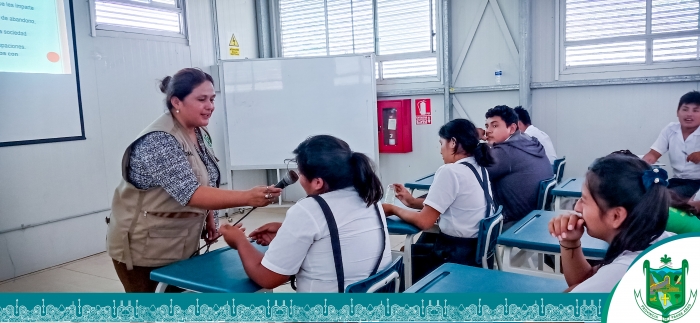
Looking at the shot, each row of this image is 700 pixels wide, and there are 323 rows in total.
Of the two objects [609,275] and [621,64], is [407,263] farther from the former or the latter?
[621,64]

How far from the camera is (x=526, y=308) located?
1.15m

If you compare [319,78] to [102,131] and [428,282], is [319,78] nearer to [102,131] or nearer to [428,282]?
[102,131]

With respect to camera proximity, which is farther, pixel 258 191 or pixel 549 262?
pixel 549 262

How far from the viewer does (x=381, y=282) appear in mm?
1491

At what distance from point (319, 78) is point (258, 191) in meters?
3.70

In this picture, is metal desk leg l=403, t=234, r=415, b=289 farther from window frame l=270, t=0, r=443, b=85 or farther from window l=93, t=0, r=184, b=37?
window l=93, t=0, r=184, b=37

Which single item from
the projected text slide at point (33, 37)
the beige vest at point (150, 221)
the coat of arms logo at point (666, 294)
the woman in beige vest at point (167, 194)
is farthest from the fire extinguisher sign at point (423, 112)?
the coat of arms logo at point (666, 294)

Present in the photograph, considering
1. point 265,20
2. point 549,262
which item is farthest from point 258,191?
point 265,20

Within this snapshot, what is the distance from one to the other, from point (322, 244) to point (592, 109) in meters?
4.15

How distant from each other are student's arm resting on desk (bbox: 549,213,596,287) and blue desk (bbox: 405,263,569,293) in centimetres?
5

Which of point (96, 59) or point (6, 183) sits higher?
point (96, 59)

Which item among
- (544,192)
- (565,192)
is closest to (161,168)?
(544,192)

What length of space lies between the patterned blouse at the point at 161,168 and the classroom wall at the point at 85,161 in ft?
8.35

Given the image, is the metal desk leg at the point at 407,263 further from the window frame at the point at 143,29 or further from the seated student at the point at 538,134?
the window frame at the point at 143,29
